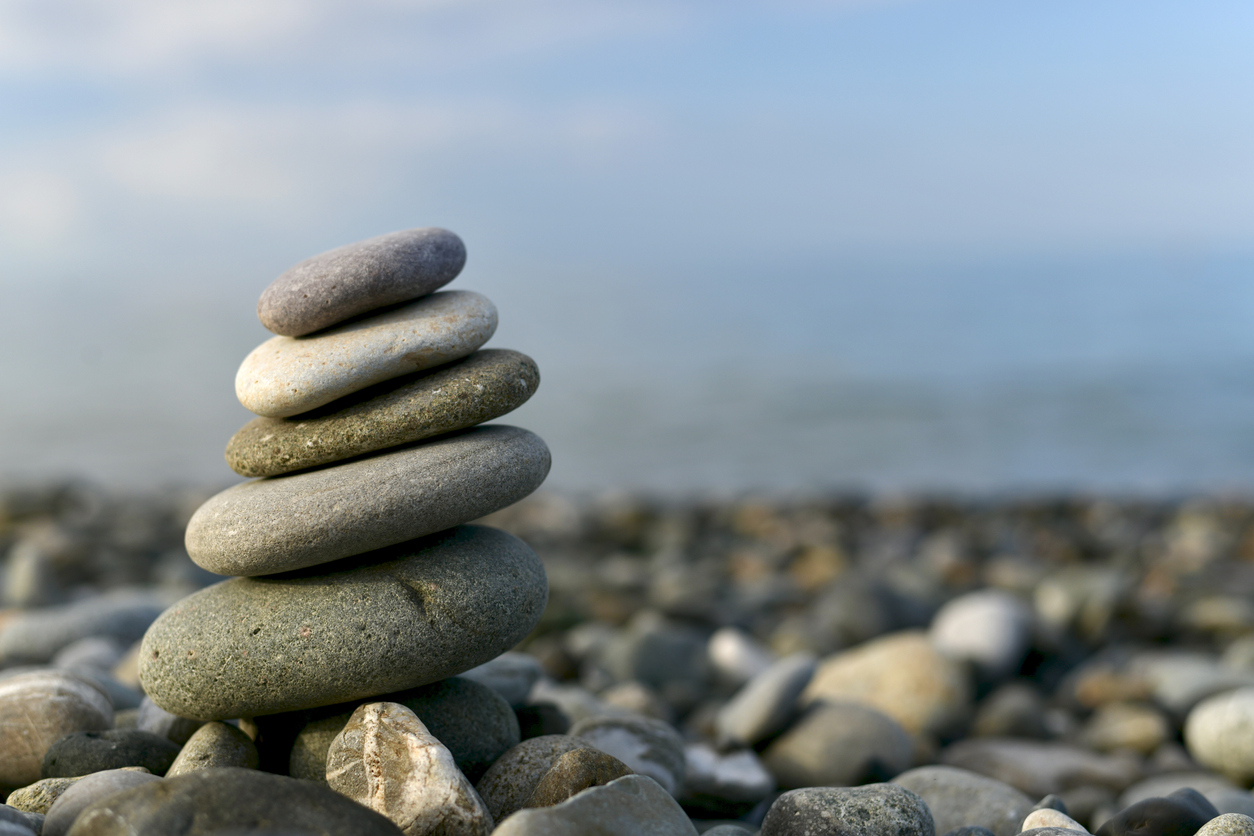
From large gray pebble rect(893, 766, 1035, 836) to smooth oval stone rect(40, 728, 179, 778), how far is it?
8.72ft

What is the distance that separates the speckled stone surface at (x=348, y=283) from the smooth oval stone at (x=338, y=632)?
833 mm

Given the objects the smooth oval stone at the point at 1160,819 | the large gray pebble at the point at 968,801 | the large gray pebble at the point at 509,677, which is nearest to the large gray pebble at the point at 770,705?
the large gray pebble at the point at 968,801

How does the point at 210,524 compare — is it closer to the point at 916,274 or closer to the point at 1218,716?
the point at 1218,716

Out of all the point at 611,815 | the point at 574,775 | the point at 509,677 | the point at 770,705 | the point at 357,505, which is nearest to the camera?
the point at 611,815

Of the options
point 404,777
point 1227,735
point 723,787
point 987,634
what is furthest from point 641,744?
point 987,634

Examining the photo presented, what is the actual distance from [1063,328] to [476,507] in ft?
98.9

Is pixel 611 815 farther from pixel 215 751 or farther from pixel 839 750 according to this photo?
pixel 839 750

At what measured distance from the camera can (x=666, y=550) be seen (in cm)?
1070

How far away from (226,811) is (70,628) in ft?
13.8

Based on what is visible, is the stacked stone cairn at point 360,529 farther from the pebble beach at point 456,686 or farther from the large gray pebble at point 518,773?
the large gray pebble at point 518,773

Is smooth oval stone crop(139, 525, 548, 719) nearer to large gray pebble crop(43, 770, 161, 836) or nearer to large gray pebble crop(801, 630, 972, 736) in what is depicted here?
large gray pebble crop(43, 770, 161, 836)

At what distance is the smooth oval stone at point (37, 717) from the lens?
3369 millimetres

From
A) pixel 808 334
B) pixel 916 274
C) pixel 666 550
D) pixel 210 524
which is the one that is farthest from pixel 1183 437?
pixel 916 274

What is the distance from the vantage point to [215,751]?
10.00ft
